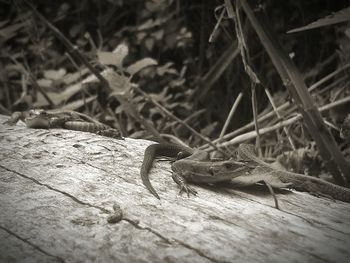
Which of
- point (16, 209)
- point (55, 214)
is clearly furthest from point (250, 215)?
point (16, 209)

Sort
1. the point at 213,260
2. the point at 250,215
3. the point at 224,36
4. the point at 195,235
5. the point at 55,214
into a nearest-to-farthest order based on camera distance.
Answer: the point at 213,260 → the point at 195,235 → the point at 55,214 → the point at 250,215 → the point at 224,36

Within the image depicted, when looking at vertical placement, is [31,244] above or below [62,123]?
below

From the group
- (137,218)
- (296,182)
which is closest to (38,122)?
(137,218)

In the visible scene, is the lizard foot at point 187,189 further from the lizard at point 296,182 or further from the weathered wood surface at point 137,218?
the lizard at point 296,182

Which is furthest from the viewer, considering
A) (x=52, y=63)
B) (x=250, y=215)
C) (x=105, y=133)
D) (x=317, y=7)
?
(x=52, y=63)

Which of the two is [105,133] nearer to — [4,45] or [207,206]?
[207,206]

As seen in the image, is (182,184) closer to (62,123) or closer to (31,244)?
(31,244)

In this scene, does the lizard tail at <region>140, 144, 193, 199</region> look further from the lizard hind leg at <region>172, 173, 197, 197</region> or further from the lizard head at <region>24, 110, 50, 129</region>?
the lizard head at <region>24, 110, 50, 129</region>
